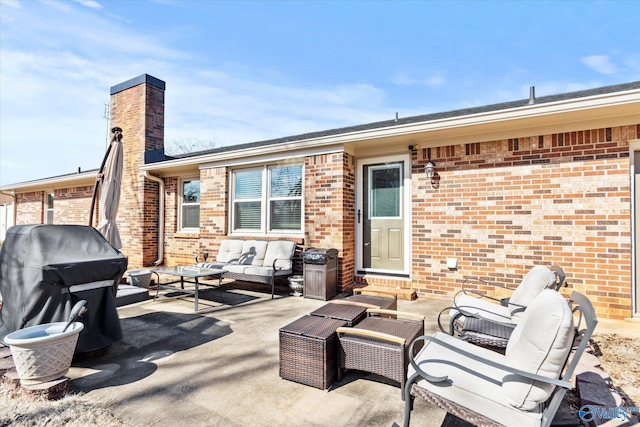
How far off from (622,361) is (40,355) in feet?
16.8

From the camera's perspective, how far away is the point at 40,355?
2.40m

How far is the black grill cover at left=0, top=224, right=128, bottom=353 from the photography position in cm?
292

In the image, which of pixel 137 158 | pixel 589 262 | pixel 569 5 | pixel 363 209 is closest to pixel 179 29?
pixel 137 158

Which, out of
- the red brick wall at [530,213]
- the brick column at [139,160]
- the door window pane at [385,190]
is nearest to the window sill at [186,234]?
the brick column at [139,160]

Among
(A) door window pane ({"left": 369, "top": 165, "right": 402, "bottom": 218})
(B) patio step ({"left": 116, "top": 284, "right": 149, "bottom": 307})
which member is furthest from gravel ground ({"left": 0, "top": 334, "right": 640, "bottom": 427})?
(A) door window pane ({"left": 369, "top": 165, "right": 402, "bottom": 218})

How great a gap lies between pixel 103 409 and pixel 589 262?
6.00 metres

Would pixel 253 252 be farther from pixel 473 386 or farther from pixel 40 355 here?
pixel 473 386

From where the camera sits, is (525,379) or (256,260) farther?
(256,260)

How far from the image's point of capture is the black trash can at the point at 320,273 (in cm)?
562

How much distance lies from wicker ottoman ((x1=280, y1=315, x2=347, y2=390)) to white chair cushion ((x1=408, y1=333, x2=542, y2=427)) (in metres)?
0.80

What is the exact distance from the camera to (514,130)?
4.99m

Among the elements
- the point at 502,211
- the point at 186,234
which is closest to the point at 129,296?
the point at 186,234

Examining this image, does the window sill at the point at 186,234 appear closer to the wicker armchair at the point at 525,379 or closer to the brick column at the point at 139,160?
the brick column at the point at 139,160

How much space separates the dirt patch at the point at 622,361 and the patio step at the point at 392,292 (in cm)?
245
